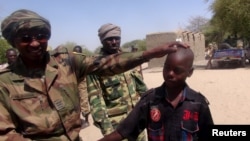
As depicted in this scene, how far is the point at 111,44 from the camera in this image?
362 cm

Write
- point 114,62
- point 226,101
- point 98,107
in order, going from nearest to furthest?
point 114,62 < point 98,107 < point 226,101

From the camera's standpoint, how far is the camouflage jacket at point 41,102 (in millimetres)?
1967

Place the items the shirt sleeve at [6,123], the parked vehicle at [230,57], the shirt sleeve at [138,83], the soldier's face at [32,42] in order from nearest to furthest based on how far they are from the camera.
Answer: the shirt sleeve at [6,123] → the soldier's face at [32,42] → the shirt sleeve at [138,83] → the parked vehicle at [230,57]

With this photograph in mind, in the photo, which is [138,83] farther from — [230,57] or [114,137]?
[230,57]

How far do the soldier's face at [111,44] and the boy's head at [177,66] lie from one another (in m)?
1.43

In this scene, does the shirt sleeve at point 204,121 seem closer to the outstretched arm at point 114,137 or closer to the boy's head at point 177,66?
the boy's head at point 177,66

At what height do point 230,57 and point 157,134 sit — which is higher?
point 157,134

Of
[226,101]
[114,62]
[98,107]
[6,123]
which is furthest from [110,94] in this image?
[226,101]

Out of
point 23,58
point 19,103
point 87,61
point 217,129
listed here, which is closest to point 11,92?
point 19,103

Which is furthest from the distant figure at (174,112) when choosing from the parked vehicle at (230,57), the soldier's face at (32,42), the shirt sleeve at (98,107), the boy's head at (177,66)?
the parked vehicle at (230,57)

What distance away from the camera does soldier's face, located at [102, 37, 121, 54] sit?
360cm

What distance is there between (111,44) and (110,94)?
1.61 ft

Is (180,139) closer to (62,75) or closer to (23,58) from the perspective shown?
(62,75)

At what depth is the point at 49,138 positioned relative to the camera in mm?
2018
